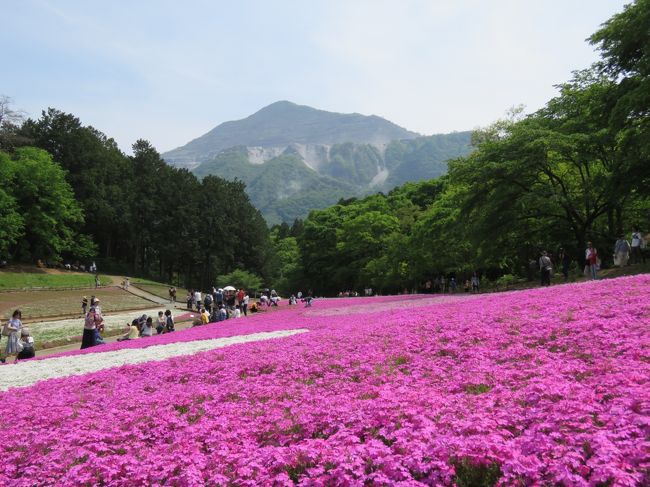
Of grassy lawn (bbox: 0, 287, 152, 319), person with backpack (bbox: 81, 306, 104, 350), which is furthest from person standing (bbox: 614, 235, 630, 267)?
grassy lawn (bbox: 0, 287, 152, 319)

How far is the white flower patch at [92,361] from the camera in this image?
14.9m

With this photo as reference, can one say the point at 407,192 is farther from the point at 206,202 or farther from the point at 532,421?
the point at 532,421

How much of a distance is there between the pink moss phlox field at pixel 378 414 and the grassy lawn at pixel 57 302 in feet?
106

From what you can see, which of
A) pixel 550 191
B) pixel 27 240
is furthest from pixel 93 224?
pixel 550 191

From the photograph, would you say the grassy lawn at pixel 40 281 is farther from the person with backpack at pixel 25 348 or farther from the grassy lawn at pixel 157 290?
the person with backpack at pixel 25 348

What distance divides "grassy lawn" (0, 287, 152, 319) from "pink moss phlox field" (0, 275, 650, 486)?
3228 cm

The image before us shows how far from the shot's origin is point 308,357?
11.8m

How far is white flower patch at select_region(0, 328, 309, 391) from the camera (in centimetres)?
1490

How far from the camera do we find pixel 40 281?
58.5 metres

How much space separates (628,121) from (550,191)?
19.1 ft

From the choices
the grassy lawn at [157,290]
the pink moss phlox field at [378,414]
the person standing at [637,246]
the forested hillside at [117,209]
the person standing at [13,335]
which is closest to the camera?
the pink moss phlox field at [378,414]

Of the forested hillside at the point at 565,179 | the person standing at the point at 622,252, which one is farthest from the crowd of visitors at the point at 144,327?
the person standing at the point at 622,252

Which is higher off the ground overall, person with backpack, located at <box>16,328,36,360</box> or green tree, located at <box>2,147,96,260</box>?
green tree, located at <box>2,147,96,260</box>

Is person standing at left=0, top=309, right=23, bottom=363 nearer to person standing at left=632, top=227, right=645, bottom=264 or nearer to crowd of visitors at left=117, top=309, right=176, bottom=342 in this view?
crowd of visitors at left=117, top=309, right=176, bottom=342
